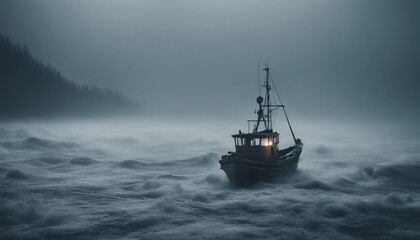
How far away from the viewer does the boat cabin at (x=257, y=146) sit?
3556cm

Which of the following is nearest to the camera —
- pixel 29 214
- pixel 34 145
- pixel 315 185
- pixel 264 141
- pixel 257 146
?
pixel 29 214

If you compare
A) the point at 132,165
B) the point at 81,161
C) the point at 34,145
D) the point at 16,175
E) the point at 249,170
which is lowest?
the point at 16,175

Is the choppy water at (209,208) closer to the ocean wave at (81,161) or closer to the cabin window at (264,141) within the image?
the cabin window at (264,141)

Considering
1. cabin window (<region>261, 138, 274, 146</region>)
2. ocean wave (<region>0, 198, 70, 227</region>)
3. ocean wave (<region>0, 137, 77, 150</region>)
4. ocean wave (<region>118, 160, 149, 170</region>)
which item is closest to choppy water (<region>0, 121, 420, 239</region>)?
ocean wave (<region>0, 198, 70, 227</region>)

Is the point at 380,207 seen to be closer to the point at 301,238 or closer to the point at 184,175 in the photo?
the point at 301,238

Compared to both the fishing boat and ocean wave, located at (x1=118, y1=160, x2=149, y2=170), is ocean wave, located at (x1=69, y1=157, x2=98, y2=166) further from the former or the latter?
the fishing boat

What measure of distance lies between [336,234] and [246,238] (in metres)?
7.41

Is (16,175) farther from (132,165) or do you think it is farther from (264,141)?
(264,141)

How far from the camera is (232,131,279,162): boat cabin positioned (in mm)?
35562

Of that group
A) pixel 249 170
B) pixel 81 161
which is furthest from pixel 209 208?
pixel 81 161

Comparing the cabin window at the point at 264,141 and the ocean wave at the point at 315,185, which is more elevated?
the cabin window at the point at 264,141

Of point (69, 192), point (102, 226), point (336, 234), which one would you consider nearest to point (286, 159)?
point (336, 234)

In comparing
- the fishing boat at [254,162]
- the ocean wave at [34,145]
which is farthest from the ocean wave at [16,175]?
the ocean wave at [34,145]

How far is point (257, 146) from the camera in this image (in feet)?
117
